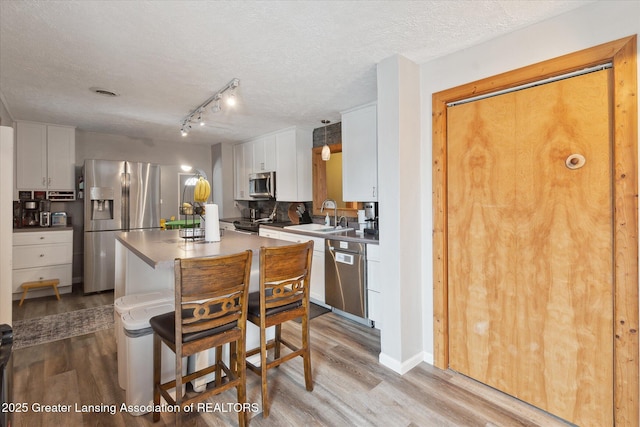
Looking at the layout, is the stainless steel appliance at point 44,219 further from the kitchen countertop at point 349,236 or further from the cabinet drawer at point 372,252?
the cabinet drawer at point 372,252

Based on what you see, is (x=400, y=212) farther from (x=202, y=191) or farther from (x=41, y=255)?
(x=41, y=255)

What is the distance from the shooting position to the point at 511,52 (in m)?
2.01

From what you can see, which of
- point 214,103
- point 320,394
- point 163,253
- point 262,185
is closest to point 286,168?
point 262,185

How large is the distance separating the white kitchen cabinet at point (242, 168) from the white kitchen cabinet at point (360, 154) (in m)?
2.38

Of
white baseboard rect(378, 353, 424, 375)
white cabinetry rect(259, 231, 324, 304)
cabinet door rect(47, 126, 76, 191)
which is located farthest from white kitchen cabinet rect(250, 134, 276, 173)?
white baseboard rect(378, 353, 424, 375)

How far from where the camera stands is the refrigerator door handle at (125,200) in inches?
179

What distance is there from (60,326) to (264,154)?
11.0 feet

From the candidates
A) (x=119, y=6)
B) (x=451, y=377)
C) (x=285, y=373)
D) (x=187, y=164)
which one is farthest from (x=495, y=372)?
(x=187, y=164)

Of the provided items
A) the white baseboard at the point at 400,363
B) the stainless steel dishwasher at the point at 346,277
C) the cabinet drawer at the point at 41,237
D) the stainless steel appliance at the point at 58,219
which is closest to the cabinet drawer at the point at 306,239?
the stainless steel dishwasher at the point at 346,277

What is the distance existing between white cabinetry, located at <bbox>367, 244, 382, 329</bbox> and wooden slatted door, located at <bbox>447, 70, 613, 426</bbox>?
0.75 m

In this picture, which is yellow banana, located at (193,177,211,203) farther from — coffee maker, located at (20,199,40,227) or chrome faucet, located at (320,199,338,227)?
coffee maker, located at (20,199,40,227)

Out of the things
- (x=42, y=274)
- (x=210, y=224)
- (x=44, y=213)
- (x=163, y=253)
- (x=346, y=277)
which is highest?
(x=44, y=213)

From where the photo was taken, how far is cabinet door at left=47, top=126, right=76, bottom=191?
4270 mm

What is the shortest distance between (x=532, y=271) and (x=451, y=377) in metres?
0.98
